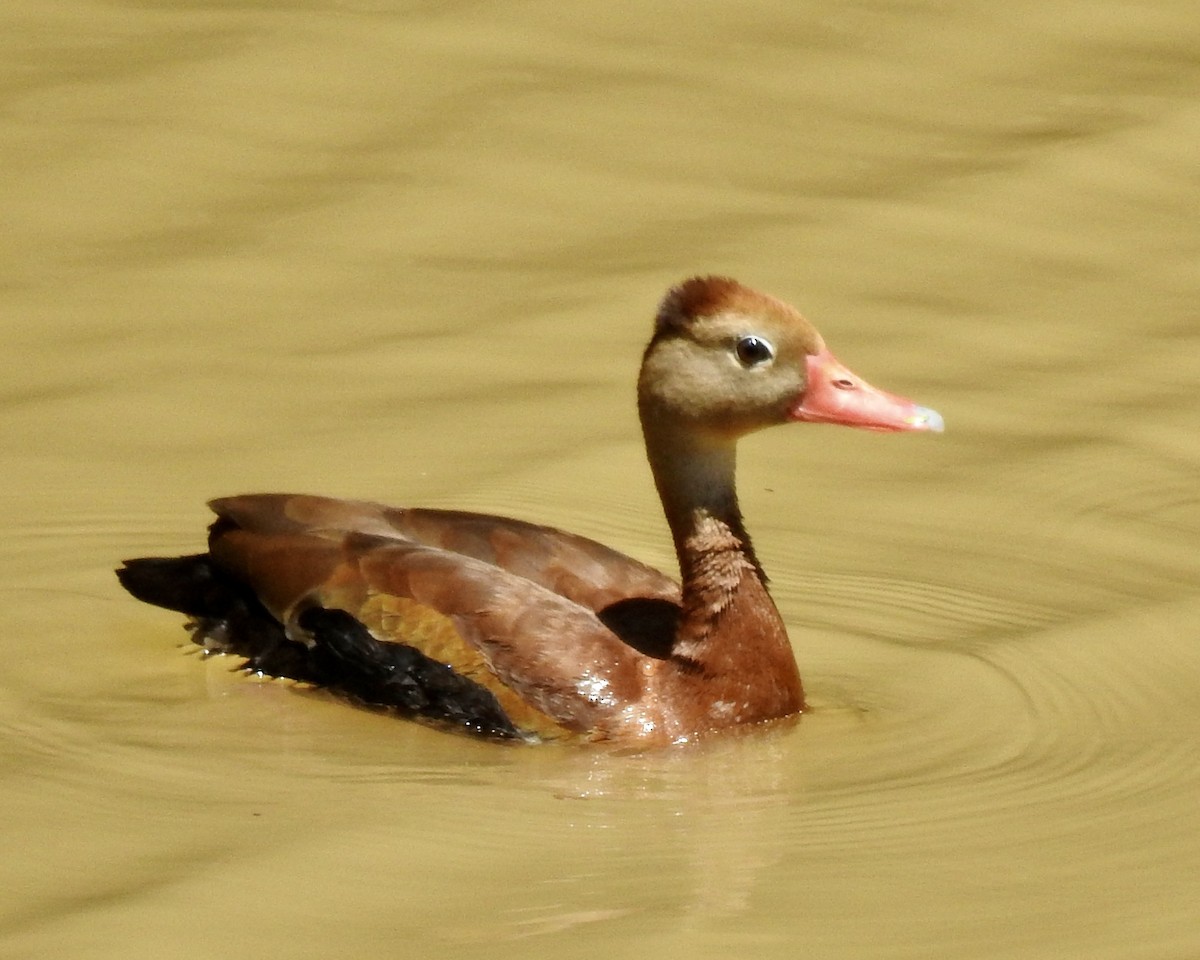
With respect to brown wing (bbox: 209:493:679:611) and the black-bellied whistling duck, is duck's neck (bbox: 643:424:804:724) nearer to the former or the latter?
the black-bellied whistling duck

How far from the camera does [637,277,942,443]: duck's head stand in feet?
20.1

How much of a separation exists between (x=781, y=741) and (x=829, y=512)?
4.68 ft

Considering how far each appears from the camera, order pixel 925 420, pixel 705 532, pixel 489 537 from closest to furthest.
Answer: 1. pixel 925 420
2. pixel 705 532
3. pixel 489 537

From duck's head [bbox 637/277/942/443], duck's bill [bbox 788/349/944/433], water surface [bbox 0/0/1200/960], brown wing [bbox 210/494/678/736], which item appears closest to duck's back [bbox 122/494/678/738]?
brown wing [bbox 210/494/678/736]

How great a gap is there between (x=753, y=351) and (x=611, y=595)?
2.41ft

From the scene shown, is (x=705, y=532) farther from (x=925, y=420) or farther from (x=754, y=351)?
(x=925, y=420)

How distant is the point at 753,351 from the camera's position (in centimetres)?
611

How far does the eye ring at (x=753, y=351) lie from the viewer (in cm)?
611

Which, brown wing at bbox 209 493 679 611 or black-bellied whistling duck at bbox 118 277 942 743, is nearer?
black-bellied whistling duck at bbox 118 277 942 743

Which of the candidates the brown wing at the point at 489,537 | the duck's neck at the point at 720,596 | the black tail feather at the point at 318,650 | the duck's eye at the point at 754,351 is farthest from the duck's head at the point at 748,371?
the black tail feather at the point at 318,650

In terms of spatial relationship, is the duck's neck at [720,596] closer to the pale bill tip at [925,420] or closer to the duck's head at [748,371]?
the duck's head at [748,371]

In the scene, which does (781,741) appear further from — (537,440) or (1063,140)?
(1063,140)

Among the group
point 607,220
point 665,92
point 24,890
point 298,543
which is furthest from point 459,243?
point 24,890

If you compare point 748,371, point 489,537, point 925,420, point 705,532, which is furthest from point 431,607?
point 925,420
